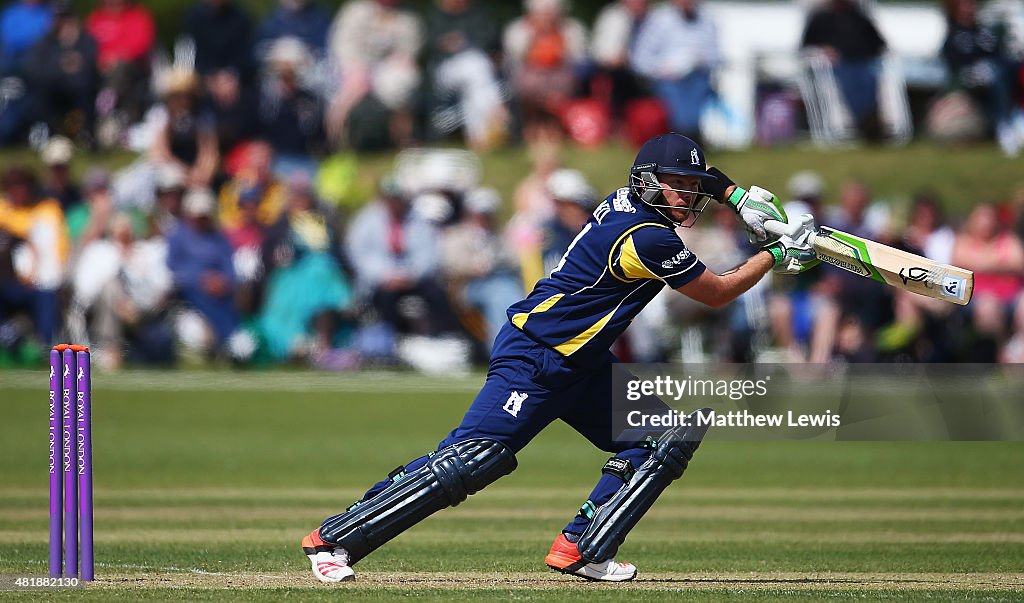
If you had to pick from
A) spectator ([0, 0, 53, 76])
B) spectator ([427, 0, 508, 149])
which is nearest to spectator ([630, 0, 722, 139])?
spectator ([427, 0, 508, 149])

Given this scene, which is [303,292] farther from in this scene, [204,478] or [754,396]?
[754,396]

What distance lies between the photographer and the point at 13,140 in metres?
19.9

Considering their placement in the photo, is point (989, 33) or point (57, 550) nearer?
point (57, 550)

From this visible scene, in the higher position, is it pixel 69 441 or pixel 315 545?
pixel 69 441

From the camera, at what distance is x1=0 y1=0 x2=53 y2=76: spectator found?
19641 millimetres

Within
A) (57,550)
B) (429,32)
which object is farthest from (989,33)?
(57,550)

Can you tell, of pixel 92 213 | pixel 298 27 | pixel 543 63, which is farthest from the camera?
pixel 298 27

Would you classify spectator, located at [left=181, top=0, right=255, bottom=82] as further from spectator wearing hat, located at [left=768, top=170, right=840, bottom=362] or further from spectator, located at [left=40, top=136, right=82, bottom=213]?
spectator wearing hat, located at [left=768, top=170, right=840, bottom=362]

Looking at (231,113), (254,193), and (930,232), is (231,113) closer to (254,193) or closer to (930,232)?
(254,193)

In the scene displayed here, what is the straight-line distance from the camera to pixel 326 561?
22.4 feet

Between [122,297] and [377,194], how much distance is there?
3323 millimetres

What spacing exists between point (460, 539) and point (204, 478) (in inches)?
127

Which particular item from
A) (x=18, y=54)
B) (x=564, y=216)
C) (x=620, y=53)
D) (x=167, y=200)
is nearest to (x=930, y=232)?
(x=564, y=216)

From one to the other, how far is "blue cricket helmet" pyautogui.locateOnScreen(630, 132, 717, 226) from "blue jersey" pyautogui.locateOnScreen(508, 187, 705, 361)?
6 centimetres
